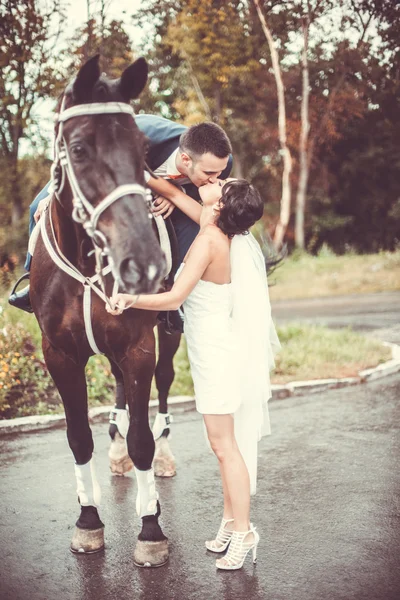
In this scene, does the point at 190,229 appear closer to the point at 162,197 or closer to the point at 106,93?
the point at 162,197

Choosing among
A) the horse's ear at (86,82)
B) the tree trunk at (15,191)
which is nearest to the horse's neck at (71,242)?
the horse's ear at (86,82)

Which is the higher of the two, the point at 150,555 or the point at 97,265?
the point at 97,265

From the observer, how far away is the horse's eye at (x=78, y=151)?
296 centimetres

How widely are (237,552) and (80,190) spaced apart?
2.11 meters

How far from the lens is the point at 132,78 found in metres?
3.16

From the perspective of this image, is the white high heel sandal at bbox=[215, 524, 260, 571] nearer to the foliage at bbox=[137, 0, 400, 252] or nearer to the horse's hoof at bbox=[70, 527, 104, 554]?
the horse's hoof at bbox=[70, 527, 104, 554]

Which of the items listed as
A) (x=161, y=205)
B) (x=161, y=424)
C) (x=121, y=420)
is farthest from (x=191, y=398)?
(x=161, y=205)

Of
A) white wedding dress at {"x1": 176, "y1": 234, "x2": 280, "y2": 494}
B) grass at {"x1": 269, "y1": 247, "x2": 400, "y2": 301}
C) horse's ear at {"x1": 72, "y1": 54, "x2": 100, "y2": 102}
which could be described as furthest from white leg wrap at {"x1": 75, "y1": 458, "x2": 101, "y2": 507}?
grass at {"x1": 269, "y1": 247, "x2": 400, "y2": 301}

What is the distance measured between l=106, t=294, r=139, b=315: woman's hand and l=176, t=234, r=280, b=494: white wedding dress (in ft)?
1.71

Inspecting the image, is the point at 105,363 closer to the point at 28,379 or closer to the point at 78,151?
the point at 28,379

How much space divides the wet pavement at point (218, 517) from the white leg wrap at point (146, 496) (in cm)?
27

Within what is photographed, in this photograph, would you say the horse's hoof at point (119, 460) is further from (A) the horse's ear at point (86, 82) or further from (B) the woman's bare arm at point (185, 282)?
(A) the horse's ear at point (86, 82)

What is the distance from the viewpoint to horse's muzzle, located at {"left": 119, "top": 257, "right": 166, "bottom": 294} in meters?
2.77

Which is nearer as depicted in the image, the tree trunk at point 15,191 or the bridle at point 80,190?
the bridle at point 80,190
